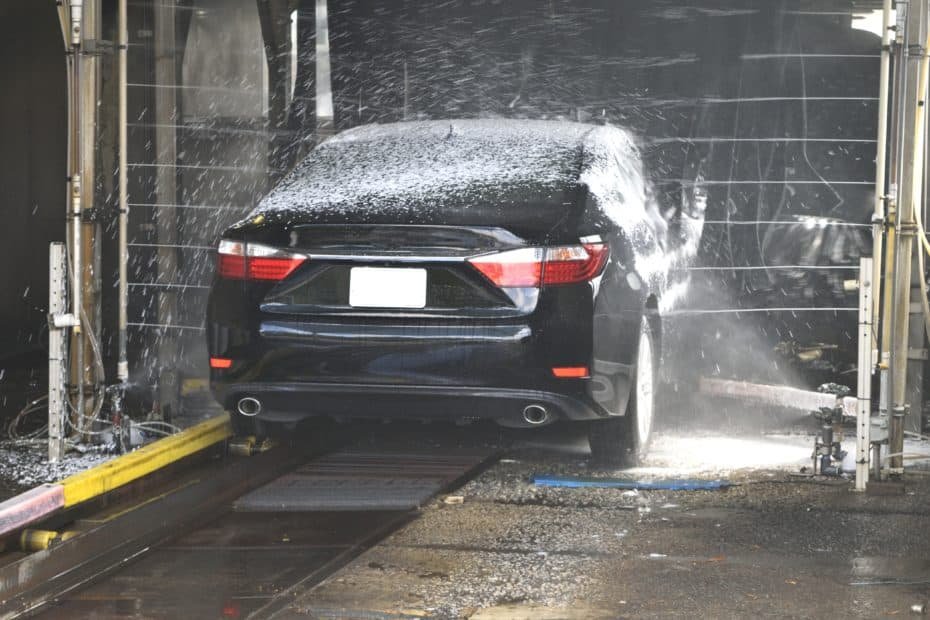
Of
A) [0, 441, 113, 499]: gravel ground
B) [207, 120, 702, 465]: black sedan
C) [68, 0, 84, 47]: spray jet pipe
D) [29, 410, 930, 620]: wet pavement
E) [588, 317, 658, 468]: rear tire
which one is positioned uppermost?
[68, 0, 84, 47]: spray jet pipe

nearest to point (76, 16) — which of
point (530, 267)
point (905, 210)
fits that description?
point (530, 267)

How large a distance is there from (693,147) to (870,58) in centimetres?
124

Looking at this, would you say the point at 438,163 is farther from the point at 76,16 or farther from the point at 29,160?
the point at 29,160

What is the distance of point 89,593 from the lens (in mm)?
4887

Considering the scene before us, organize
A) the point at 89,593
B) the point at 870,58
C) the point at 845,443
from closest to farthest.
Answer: the point at 89,593 → the point at 845,443 → the point at 870,58

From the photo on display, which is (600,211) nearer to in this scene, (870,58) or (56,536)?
(56,536)

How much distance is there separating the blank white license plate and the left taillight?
0.25 metres

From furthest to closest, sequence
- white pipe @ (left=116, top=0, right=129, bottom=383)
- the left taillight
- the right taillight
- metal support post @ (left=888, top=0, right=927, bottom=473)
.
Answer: white pipe @ (left=116, top=0, right=129, bottom=383)
metal support post @ (left=888, top=0, right=927, bottom=473)
the left taillight
the right taillight

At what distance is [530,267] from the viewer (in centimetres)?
614

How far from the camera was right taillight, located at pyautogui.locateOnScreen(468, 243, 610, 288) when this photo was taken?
20.1ft

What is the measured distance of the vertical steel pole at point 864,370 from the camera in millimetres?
6168

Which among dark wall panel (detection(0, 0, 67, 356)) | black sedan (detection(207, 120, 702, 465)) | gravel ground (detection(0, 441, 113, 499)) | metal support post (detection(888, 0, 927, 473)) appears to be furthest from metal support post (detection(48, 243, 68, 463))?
dark wall panel (detection(0, 0, 67, 356))

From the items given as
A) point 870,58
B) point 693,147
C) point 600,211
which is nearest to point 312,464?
point 600,211

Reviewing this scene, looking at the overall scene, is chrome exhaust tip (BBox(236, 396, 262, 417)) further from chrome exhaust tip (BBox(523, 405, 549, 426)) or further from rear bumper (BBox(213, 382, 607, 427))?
chrome exhaust tip (BBox(523, 405, 549, 426))
